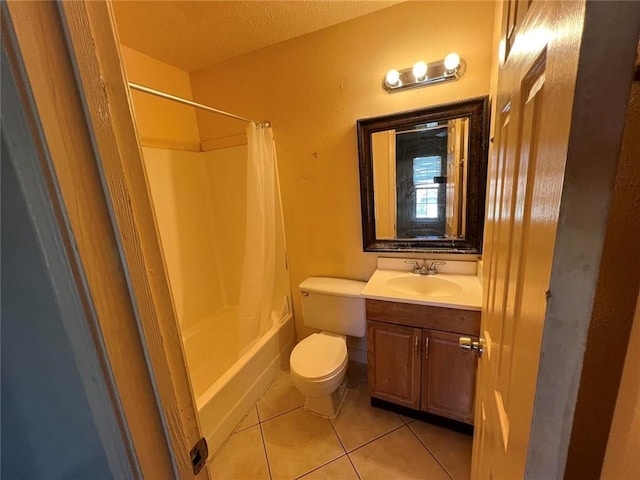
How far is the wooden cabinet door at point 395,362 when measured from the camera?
4.95 feet

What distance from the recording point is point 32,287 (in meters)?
0.36

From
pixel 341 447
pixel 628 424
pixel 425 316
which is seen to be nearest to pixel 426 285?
pixel 425 316

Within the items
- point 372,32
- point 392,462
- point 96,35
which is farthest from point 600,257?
point 372,32

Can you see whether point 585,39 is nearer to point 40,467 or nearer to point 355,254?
point 40,467

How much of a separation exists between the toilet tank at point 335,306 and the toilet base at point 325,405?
42cm

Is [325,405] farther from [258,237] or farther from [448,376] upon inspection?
[258,237]

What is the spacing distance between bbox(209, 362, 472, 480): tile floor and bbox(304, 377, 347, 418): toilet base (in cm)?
3

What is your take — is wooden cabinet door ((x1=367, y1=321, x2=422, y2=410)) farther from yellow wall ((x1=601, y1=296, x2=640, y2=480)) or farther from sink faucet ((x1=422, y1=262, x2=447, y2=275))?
yellow wall ((x1=601, y1=296, x2=640, y2=480))

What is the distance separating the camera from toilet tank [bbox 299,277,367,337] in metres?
1.82

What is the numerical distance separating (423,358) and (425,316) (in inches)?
10.1

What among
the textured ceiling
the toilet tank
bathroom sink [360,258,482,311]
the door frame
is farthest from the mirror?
the door frame

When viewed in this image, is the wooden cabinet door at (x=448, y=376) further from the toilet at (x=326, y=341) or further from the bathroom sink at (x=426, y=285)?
the toilet at (x=326, y=341)

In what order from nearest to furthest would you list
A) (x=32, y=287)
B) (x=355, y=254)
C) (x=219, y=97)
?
(x=32, y=287), (x=355, y=254), (x=219, y=97)

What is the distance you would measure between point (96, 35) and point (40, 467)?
701 mm
